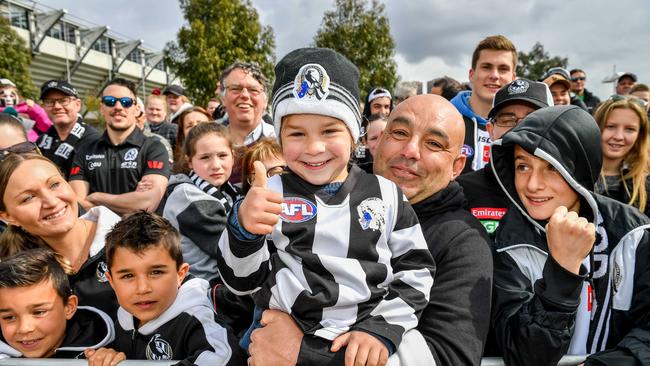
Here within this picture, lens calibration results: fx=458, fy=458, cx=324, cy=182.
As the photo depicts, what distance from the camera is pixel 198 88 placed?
21344 millimetres

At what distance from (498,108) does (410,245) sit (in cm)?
212

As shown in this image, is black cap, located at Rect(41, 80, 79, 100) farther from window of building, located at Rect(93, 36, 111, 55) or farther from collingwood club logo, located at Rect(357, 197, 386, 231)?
window of building, located at Rect(93, 36, 111, 55)

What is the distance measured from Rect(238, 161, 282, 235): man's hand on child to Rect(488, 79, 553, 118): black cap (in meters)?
2.52

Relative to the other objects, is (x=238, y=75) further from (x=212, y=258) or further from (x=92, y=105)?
(x=92, y=105)

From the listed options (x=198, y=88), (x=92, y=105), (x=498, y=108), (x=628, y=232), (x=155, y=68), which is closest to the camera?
(x=628, y=232)

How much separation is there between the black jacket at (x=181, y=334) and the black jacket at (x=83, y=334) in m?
0.08

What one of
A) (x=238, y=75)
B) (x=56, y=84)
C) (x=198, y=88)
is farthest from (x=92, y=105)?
(x=238, y=75)

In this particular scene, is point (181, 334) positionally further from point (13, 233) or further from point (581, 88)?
point (581, 88)

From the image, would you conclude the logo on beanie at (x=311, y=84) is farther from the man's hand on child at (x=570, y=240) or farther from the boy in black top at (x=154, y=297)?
the boy in black top at (x=154, y=297)

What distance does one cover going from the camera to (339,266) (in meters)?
1.76

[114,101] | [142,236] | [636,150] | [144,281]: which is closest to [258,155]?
[142,236]

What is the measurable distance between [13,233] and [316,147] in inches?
91.6

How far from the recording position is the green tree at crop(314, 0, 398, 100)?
64.6 ft

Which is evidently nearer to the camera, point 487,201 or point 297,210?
point 297,210
